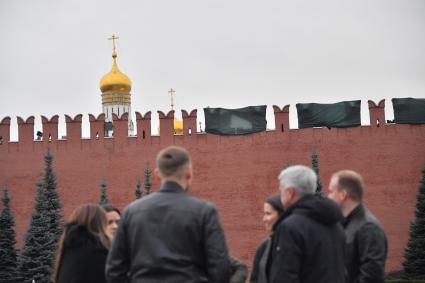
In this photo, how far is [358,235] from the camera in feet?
16.8

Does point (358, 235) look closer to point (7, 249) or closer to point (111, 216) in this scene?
point (111, 216)

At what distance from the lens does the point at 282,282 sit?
14.5 feet

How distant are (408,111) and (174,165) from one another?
21.4 meters

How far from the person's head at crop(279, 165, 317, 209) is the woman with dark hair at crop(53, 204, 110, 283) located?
1.15m

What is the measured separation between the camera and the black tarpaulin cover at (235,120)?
25.1m

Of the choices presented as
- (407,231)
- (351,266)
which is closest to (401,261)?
(407,231)

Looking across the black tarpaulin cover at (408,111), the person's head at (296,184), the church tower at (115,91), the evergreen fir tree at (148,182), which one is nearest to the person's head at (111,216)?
the person's head at (296,184)

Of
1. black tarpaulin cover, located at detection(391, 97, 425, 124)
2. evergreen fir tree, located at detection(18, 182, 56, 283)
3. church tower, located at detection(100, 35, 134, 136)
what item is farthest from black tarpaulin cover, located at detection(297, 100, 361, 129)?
church tower, located at detection(100, 35, 134, 136)

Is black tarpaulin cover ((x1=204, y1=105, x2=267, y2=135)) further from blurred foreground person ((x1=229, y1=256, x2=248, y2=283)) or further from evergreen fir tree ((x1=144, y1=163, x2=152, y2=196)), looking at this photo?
blurred foreground person ((x1=229, y1=256, x2=248, y2=283))

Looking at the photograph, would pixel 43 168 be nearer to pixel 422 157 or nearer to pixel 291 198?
pixel 422 157

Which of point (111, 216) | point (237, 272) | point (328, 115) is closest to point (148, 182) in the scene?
point (328, 115)

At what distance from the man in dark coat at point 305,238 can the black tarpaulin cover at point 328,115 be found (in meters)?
20.5

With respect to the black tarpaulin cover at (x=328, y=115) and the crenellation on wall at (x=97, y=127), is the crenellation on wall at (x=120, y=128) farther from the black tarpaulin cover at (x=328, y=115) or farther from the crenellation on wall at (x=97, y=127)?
the black tarpaulin cover at (x=328, y=115)

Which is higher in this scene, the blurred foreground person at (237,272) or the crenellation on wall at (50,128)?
the crenellation on wall at (50,128)
